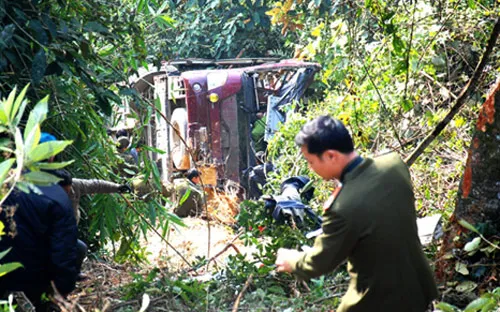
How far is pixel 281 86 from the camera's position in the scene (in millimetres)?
12789

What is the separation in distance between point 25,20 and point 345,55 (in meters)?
3.18

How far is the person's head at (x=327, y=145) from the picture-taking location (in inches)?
132

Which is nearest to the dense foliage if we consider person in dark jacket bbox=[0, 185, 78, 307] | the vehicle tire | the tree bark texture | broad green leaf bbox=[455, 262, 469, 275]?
broad green leaf bbox=[455, 262, 469, 275]

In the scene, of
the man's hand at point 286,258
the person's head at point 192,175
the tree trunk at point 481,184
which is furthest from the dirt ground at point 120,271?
the person's head at point 192,175

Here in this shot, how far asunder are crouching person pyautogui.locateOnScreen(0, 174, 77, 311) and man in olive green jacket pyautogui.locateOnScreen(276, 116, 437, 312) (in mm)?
1603

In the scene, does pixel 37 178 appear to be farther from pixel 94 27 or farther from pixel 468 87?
pixel 468 87

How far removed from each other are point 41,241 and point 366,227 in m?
2.11

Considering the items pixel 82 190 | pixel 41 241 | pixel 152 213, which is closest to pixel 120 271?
pixel 152 213

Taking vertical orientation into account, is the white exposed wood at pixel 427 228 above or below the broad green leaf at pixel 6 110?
below

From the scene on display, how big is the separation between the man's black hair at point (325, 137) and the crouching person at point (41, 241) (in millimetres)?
1737

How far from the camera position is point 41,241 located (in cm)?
463

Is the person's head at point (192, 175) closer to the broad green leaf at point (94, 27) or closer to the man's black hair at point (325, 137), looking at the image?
the broad green leaf at point (94, 27)

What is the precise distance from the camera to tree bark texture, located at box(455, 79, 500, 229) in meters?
5.23

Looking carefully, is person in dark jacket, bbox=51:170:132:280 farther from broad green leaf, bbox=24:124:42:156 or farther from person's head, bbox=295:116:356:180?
broad green leaf, bbox=24:124:42:156
